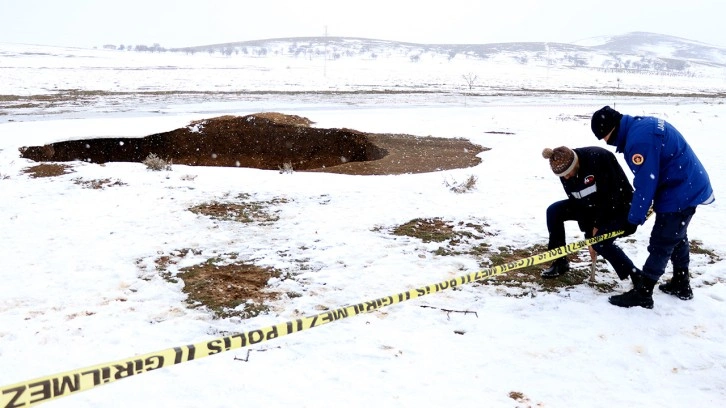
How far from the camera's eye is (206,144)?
17297mm

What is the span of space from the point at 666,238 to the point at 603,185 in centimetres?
74

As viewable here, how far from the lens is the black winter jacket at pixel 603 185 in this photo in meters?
4.79

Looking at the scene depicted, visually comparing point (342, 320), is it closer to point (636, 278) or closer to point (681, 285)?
point (636, 278)

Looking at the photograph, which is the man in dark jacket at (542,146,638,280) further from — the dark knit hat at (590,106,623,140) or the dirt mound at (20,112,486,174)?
the dirt mound at (20,112,486,174)

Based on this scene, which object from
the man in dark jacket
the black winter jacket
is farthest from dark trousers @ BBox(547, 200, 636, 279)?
the black winter jacket

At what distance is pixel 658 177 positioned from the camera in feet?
14.4

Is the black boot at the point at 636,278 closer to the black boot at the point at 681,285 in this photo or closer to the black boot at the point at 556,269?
the black boot at the point at 681,285

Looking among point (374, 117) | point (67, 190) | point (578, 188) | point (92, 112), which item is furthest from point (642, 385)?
point (92, 112)

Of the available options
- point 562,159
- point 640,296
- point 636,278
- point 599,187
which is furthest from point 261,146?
point 640,296

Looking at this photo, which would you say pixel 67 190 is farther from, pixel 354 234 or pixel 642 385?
pixel 642 385

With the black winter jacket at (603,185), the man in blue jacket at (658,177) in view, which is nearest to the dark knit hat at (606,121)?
the man in blue jacket at (658,177)

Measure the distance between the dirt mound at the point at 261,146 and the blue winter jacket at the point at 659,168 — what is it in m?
9.67

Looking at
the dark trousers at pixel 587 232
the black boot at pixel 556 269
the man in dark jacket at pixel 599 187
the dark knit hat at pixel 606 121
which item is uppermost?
→ the dark knit hat at pixel 606 121

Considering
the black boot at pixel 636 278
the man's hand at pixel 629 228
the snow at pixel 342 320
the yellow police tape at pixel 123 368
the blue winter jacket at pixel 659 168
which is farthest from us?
the black boot at pixel 636 278
